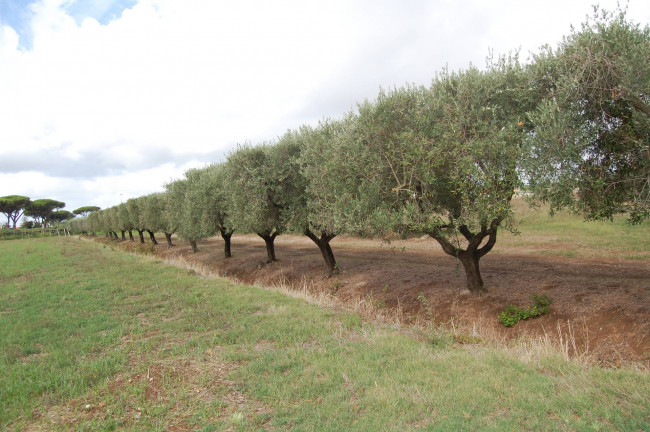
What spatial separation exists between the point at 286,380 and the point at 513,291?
10081 millimetres

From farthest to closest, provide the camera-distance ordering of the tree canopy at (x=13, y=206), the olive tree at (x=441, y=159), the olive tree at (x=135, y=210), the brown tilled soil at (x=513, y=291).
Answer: the tree canopy at (x=13, y=206) → the olive tree at (x=135, y=210) → the olive tree at (x=441, y=159) → the brown tilled soil at (x=513, y=291)

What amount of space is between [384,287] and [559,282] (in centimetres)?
701

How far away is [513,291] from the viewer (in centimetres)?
1304

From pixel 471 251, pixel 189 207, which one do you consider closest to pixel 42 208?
pixel 189 207

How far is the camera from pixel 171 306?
1278 centimetres

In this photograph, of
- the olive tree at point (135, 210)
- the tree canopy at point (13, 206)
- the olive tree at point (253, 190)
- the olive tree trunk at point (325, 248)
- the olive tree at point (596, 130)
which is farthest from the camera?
the tree canopy at point (13, 206)

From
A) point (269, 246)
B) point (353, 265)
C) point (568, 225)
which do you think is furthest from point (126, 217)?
point (568, 225)

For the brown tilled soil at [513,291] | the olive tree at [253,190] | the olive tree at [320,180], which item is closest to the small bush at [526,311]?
the brown tilled soil at [513,291]

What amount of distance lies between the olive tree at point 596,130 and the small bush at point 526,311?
3.33 meters

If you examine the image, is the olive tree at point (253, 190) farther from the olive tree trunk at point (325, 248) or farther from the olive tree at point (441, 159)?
the olive tree at point (441, 159)

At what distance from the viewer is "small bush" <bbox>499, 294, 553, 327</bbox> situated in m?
11.1

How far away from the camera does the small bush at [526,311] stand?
1110 cm

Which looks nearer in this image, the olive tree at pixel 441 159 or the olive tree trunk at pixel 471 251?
the olive tree at pixel 441 159

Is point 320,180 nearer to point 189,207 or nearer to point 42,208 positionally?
point 189,207
